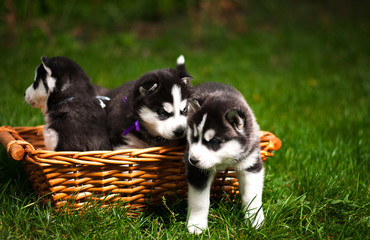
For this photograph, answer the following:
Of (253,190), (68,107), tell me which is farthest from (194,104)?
(68,107)

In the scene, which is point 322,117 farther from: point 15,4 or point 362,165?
point 15,4

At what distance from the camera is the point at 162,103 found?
333 cm

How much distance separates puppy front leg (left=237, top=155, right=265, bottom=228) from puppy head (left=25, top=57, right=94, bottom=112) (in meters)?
1.81

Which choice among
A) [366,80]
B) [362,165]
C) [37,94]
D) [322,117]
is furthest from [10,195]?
[366,80]

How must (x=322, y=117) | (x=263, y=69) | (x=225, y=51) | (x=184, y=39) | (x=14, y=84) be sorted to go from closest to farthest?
(x=322, y=117) → (x=14, y=84) → (x=263, y=69) → (x=225, y=51) → (x=184, y=39)

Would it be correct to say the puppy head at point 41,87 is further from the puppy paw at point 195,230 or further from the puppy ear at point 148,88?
the puppy paw at point 195,230

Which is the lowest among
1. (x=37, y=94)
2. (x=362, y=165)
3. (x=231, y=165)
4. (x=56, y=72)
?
(x=362, y=165)

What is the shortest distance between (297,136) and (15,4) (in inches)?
233

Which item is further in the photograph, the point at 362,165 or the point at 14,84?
the point at 14,84

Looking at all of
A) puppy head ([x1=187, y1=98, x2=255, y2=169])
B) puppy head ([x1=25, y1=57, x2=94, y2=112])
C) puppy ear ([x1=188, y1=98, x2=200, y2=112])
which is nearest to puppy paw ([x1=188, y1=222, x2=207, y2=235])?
puppy head ([x1=187, y1=98, x2=255, y2=169])

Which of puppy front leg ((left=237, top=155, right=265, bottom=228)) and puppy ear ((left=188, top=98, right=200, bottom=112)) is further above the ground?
puppy ear ((left=188, top=98, right=200, bottom=112))

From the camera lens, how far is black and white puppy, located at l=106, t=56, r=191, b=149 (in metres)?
3.31

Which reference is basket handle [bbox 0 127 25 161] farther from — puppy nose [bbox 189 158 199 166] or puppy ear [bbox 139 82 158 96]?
puppy nose [bbox 189 158 199 166]

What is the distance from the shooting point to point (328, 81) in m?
7.14
